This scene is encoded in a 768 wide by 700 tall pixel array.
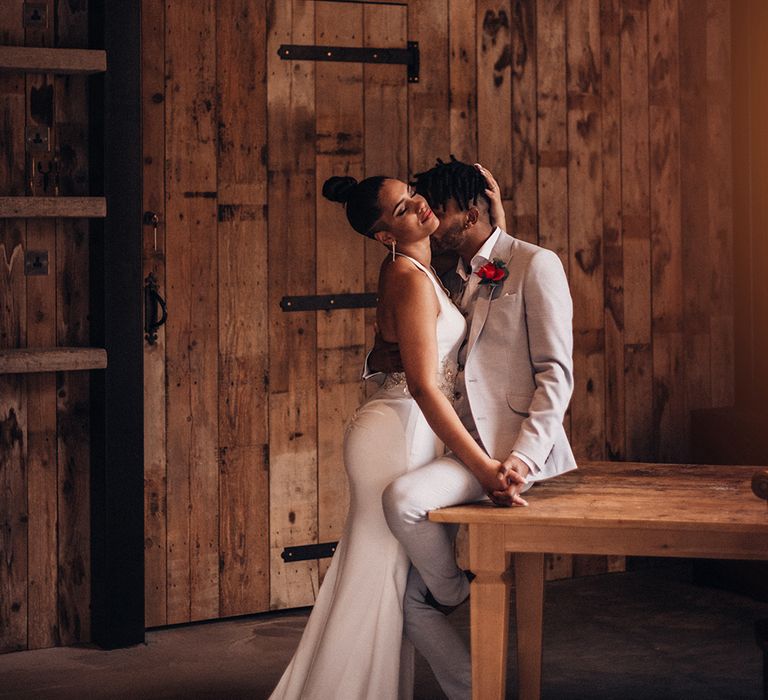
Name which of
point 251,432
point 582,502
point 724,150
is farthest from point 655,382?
point 582,502

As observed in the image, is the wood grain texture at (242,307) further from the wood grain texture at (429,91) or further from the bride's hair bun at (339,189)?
the bride's hair bun at (339,189)

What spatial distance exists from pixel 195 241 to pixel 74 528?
1.04 metres

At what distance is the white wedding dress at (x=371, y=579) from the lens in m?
3.01

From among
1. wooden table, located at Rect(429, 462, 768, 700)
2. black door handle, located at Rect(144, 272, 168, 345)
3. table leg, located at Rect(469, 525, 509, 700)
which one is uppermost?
black door handle, located at Rect(144, 272, 168, 345)

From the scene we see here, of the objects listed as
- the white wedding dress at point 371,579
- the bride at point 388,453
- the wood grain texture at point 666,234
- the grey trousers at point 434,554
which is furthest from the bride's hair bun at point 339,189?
the wood grain texture at point 666,234

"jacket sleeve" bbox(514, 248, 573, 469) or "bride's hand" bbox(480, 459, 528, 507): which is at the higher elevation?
"jacket sleeve" bbox(514, 248, 573, 469)

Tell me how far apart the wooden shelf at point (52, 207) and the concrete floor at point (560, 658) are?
1420mm

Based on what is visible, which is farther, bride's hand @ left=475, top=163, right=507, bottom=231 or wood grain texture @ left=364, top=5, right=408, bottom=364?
wood grain texture @ left=364, top=5, right=408, bottom=364

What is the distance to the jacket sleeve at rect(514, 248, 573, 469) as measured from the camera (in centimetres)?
297

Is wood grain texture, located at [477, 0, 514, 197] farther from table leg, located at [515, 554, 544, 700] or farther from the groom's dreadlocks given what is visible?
table leg, located at [515, 554, 544, 700]

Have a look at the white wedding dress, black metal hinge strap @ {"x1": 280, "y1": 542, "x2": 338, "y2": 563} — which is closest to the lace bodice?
the white wedding dress

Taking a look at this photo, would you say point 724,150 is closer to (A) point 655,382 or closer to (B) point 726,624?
(A) point 655,382

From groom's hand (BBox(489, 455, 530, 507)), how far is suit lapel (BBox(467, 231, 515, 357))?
342 mm

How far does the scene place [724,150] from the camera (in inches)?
200
